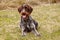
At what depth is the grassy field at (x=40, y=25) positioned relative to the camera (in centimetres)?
598

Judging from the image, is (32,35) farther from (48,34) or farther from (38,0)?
(38,0)

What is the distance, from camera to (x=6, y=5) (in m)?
10.2

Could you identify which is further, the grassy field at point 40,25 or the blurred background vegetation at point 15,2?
the blurred background vegetation at point 15,2

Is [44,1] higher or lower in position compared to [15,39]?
lower

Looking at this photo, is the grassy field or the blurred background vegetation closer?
the grassy field

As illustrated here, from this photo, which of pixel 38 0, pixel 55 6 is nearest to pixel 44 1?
pixel 38 0

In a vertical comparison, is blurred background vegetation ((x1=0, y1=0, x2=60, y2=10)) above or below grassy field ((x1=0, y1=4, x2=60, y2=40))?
below

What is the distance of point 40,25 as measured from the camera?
270 inches

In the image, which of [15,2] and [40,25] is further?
[15,2]

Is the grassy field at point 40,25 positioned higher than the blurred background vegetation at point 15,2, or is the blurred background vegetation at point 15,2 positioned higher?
the grassy field at point 40,25

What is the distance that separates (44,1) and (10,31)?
5.04 metres

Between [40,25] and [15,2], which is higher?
[40,25]

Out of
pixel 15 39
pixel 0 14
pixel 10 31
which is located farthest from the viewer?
pixel 0 14

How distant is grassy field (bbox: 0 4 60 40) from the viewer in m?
5.98
